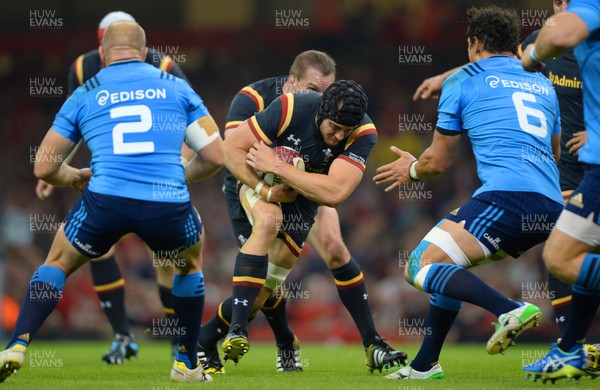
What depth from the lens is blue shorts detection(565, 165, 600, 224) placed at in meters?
5.22

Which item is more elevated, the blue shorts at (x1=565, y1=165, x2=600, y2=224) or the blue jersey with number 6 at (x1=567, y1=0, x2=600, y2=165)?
the blue jersey with number 6 at (x1=567, y1=0, x2=600, y2=165)

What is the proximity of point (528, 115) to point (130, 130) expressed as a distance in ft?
8.38

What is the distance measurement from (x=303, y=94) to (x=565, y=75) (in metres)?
2.17

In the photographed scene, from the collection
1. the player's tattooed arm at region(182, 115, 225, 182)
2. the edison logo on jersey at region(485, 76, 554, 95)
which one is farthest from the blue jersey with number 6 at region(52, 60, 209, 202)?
the edison logo on jersey at region(485, 76, 554, 95)

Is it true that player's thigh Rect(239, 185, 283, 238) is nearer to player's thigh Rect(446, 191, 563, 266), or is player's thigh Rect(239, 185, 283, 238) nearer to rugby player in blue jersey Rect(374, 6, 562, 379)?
rugby player in blue jersey Rect(374, 6, 562, 379)

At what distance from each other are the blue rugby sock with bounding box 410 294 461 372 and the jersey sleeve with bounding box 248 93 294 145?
155 cm

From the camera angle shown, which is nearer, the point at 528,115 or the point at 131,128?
the point at 131,128

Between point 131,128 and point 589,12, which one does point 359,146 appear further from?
point 589,12

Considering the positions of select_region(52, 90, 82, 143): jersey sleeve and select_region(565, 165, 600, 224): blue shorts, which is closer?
select_region(565, 165, 600, 224): blue shorts

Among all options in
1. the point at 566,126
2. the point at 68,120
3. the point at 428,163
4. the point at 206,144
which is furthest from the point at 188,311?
the point at 566,126

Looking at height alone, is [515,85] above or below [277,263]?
above

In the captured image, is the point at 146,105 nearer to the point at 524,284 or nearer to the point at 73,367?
the point at 73,367

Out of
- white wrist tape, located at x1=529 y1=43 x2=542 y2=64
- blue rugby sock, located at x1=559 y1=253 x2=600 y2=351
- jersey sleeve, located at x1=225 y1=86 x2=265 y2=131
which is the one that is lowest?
blue rugby sock, located at x1=559 y1=253 x2=600 y2=351

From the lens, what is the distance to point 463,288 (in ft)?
18.8
